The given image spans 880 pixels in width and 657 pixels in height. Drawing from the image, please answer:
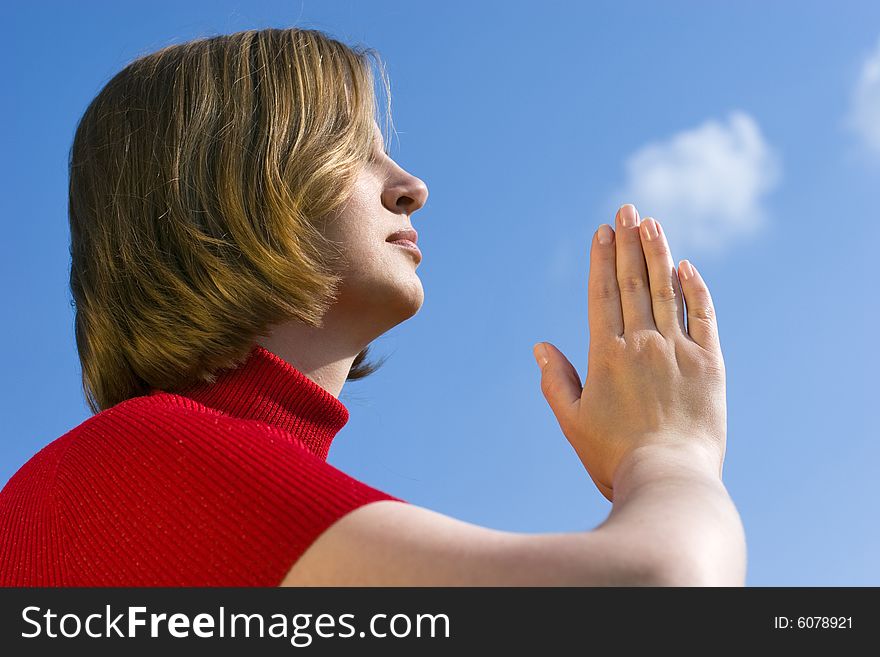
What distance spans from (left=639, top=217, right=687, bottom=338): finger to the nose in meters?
0.72

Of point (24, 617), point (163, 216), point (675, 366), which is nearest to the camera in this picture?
point (24, 617)

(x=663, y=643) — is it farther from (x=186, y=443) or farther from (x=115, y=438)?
(x=115, y=438)

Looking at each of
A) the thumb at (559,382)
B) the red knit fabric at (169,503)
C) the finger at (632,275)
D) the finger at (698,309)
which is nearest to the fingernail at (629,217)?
the finger at (632,275)

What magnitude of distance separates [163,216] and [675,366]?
143 cm

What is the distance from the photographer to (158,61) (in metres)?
2.84

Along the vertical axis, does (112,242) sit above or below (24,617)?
above

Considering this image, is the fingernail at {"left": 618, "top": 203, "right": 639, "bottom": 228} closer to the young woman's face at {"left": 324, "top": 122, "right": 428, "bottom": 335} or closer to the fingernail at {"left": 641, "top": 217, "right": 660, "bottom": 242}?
the fingernail at {"left": 641, "top": 217, "right": 660, "bottom": 242}

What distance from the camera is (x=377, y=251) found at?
266 centimetres

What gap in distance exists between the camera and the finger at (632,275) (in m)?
2.28

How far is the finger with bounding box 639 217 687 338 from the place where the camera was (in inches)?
89.4

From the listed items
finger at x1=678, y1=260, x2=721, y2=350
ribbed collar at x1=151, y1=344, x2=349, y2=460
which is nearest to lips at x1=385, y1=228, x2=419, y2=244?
ribbed collar at x1=151, y1=344, x2=349, y2=460

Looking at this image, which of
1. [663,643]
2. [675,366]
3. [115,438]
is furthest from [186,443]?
[675,366]

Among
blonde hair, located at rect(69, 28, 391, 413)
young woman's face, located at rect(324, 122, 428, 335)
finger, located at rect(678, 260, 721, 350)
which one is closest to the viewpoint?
finger, located at rect(678, 260, 721, 350)

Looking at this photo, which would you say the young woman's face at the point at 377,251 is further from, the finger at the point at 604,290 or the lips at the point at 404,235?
the finger at the point at 604,290
